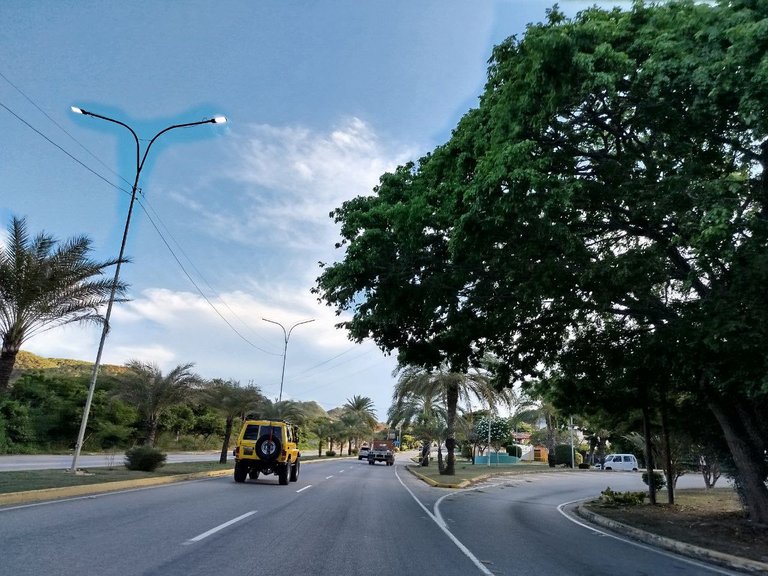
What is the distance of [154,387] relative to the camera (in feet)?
96.2

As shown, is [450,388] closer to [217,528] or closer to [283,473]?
[283,473]

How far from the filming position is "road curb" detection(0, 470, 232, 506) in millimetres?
11462

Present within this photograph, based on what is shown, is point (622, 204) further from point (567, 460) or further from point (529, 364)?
point (567, 460)

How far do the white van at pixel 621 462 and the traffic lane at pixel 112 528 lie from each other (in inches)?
1976

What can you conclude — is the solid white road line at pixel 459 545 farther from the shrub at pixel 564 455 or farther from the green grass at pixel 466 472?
the shrub at pixel 564 455

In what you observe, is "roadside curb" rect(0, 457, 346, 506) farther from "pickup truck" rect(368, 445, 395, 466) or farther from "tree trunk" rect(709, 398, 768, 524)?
"pickup truck" rect(368, 445, 395, 466)

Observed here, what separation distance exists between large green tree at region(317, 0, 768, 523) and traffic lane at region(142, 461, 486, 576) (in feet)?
16.3

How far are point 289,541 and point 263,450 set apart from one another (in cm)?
1176

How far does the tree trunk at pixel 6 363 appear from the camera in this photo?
55.5 feet

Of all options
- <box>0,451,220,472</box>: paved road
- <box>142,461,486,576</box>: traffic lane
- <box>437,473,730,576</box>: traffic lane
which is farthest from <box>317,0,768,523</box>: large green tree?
<box>0,451,220,472</box>: paved road

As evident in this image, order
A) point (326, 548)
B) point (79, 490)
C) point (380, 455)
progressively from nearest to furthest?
1. point (326, 548)
2. point (79, 490)
3. point (380, 455)

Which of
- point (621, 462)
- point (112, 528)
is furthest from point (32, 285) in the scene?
point (621, 462)

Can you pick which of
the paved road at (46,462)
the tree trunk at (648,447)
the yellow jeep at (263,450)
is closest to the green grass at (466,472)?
the tree trunk at (648,447)

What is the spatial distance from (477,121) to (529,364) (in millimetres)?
9366
